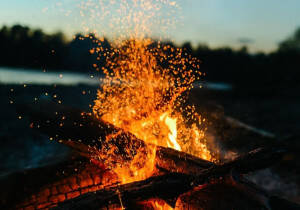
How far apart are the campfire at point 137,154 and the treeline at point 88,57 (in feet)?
104

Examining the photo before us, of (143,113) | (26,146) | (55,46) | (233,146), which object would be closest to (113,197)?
(143,113)

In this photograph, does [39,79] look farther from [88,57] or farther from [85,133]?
[85,133]

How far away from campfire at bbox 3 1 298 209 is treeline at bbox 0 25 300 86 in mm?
31593

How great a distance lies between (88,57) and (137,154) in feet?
143

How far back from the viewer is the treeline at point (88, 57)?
3788 cm

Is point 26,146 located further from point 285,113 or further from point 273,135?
point 285,113

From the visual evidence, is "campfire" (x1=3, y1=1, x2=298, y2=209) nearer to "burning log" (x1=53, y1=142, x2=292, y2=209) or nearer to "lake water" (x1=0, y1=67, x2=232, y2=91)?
"burning log" (x1=53, y1=142, x2=292, y2=209)

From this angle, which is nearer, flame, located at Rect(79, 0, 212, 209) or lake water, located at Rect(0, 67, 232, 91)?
flame, located at Rect(79, 0, 212, 209)

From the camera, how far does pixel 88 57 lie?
44.9 metres

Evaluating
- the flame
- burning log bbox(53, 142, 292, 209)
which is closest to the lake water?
the flame

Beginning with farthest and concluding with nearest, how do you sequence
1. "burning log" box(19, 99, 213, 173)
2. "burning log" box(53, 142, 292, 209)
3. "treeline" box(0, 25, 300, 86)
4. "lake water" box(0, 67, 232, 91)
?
"treeline" box(0, 25, 300, 86) < "lake water" box(0, 67, 232, 91) < "burning log" box(19, 99, 213, 173) < "burning log" box(53, 142, 292, 209)

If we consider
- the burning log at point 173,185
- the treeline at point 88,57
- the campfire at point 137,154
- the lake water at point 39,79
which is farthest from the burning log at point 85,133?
the treeline at point 88,57

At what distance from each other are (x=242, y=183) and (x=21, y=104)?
3.76 m

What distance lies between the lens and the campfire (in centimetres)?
265
